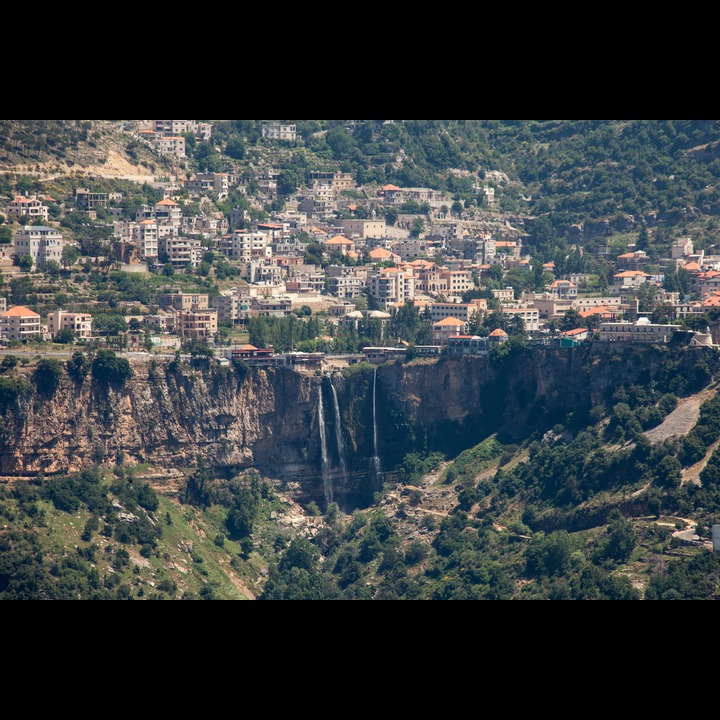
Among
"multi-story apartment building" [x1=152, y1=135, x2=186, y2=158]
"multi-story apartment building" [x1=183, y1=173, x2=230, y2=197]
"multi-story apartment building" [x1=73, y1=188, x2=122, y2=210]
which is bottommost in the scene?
"multi-story apartment building" [x1=73, y1=188, x2=122, y2=210]

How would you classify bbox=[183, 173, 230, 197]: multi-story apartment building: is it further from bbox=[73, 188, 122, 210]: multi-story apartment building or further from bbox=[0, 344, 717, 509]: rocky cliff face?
bbox=[0, 344, 717, 509]: rocky cliff face

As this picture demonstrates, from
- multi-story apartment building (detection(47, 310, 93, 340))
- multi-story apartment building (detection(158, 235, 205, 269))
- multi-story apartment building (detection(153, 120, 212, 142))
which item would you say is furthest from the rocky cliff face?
multi-story apartment building (detection(153, 120, 212, 142))

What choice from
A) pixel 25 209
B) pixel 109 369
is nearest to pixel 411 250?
pixel 25 209

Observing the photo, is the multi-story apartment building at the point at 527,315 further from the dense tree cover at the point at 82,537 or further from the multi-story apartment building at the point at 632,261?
the dense tree cover at the point at 82,537

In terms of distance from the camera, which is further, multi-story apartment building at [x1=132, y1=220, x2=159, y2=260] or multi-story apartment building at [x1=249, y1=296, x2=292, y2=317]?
multi-story apartment building at [x1=132, y1=220, x2=159, y2=260]

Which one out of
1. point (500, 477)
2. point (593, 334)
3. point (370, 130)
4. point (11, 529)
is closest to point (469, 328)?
point (593, 334)

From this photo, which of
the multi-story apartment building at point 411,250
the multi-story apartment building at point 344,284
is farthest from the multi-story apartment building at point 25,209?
the multi-story apartment building at point 411,250
